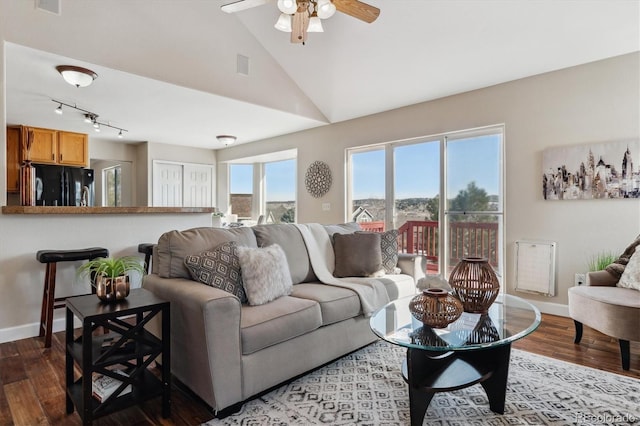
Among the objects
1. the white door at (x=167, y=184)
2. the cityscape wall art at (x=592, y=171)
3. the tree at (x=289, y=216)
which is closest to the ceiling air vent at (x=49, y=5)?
the white door at (x=167, y=184)

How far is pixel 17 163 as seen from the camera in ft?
17.6

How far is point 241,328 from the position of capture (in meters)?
1.84

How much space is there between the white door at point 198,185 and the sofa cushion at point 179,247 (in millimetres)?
5196

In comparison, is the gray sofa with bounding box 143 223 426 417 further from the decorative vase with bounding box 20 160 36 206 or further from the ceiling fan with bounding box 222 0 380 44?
the decorative vase with bounding box 20 160 36 206

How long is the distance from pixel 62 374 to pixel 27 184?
426 centimetres

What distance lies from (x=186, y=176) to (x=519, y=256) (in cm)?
623

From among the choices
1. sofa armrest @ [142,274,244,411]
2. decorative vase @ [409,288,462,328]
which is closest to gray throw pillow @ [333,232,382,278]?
decorative vase @ [409,288,462,328]

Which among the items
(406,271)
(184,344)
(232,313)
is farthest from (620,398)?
(184,344)

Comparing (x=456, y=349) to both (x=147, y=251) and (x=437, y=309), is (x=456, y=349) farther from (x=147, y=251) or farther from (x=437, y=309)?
(x=147, y=251)

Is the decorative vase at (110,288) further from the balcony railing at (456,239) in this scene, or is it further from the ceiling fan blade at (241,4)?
the balcony railing at (456,239)

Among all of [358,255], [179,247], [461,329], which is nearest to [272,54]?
[358,255]

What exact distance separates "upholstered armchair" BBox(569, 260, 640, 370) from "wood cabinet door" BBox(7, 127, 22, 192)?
7.17m

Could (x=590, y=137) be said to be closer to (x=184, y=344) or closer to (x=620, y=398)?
(x=620, y=398)

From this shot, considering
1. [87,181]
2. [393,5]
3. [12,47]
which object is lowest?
[87,181]
